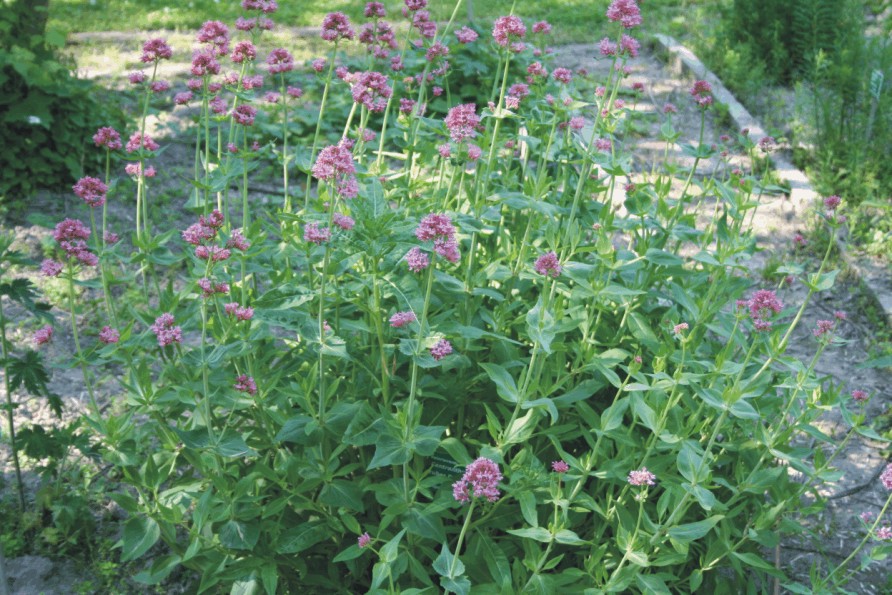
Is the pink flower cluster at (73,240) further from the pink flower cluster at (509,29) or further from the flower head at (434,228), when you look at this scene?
the pink flower cluster at (509,29)

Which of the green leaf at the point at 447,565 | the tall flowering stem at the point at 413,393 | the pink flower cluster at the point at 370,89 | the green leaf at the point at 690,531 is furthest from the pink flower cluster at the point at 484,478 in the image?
the pink flower cluster at the point at 370,89

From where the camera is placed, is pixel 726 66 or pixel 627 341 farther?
pixel 726 66

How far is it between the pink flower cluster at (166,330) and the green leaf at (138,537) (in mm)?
591

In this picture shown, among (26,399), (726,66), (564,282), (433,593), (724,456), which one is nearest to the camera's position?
(433,593)

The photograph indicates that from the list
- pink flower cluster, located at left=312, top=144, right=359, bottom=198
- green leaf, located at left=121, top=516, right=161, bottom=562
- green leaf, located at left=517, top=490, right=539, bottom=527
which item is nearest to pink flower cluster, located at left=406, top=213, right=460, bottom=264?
pink flower cluster, located at left=312, top=144, right=359, bottom=198

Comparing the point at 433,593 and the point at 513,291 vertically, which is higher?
the point at 513,291

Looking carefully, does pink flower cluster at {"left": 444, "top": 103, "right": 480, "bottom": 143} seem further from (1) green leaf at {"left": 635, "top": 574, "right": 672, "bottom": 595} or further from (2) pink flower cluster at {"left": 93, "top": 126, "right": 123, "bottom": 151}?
(1) green leaf at {"left": 635, "top": 574, "right": 672, "bottom": 595}

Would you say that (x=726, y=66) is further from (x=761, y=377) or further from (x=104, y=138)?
(x=104, y=138)

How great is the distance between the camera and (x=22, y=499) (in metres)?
3.36


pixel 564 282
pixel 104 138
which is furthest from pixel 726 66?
pixel 104 138

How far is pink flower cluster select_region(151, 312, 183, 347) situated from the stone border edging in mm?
3453

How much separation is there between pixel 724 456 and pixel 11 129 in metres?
4.55

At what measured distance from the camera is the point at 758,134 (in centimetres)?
631

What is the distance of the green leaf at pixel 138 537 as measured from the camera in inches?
103
